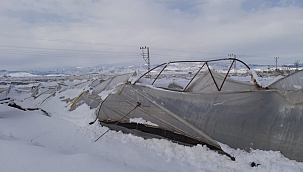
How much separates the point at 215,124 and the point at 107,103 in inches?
163

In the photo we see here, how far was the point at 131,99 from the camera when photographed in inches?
289

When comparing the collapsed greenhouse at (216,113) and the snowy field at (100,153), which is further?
the collapsed greenhouse at (216,113)

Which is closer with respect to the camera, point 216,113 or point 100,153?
point 216,113

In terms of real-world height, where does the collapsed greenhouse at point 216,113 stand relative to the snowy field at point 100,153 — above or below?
above

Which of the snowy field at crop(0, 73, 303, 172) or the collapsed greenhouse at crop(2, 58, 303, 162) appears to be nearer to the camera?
the snowy field at crop(0, 73, 303, 172)

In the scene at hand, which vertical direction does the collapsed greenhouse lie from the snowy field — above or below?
above

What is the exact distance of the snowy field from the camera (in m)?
4.22

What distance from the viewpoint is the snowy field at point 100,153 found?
422 centimetres

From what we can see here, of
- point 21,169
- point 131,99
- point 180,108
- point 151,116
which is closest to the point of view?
point 21,169

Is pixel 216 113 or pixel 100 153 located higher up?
pixel 216 113

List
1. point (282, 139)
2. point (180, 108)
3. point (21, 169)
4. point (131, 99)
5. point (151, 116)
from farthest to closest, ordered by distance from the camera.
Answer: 1. point (131, 99)
2. point (151, 116)
3. point (180, 108)
4. point (282, 139)
5. point (21, 169)

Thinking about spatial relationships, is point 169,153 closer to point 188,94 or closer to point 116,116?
point 188,94

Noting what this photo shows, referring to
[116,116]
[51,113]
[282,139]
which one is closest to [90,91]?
[51,113]

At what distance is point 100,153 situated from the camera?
561 cm
